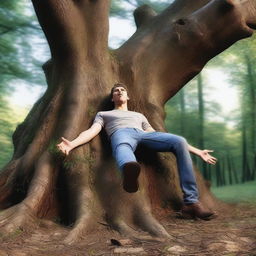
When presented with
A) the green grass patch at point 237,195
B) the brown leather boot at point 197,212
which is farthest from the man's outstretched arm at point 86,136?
the green grass patch at point 237,195

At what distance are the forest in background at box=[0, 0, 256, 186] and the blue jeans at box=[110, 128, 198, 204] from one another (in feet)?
22.9

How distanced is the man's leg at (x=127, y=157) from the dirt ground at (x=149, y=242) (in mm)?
523

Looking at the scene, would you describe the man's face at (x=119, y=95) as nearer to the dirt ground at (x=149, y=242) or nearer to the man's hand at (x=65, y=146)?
the man's hand at (x=65, y=146)

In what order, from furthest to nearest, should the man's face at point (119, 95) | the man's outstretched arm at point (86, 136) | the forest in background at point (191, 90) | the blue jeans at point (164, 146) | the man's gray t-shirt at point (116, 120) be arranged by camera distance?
the forest in background at point (191, 90) < the man's face at point (119, 95) < the man's gray t-shirt at point (116, 120) < the man's outstretched arm at point (86, 136) < the blue jeans at point (164, 146)

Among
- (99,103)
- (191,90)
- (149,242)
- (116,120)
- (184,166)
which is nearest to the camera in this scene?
(149,242)

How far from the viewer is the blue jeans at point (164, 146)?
4.29 m

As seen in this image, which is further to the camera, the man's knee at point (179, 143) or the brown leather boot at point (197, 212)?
the man's knee at point (179, 143)

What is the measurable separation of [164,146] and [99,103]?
1.19 metres

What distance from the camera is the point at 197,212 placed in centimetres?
425

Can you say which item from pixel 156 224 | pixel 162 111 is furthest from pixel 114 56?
pixel 156 224

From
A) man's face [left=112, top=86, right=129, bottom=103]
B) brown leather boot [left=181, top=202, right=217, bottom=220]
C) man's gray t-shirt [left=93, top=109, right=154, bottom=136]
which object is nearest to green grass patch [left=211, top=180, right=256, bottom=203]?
brown leather boot [left=181, top=202, right=217, bottom=220]

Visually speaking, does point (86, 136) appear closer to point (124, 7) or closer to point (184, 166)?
point (184, 166)

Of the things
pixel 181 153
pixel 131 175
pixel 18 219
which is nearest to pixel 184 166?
pixel 181 153

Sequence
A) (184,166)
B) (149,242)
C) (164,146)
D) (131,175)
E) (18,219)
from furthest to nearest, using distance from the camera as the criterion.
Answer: (164,146), (184,166), (18,219), (131,175), (149,242)
